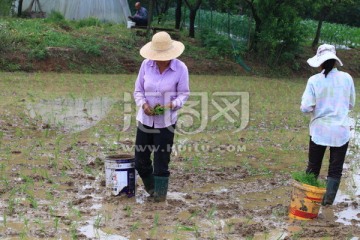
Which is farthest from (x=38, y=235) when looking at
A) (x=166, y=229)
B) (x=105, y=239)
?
(x=166, y=229)

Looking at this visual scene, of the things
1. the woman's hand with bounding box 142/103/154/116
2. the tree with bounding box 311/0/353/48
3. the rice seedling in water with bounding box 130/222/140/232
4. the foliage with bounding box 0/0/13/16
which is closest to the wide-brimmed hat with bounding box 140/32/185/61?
the woman's hand with bounding box 142/103/154/116

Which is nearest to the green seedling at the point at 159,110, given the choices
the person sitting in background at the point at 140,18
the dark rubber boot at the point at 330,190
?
the dark rubber boot at the point at 330,190

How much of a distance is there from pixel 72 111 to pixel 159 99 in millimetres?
6089

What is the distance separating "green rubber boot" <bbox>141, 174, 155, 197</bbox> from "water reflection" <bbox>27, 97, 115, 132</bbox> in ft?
12.6

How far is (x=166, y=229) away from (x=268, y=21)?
1958cm

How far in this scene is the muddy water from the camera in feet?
17.6

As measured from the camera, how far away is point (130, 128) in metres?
10.5

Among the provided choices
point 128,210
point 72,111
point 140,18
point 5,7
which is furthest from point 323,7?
point 128,210

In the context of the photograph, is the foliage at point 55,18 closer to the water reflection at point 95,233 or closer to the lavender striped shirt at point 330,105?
the lavender striped shirt at point 330,105

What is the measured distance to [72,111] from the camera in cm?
1201

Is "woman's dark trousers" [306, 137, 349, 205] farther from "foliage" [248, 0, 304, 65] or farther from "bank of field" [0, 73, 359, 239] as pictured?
"foliage" [248, 0, 304, 65]

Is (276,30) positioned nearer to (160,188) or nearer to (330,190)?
(330,190)

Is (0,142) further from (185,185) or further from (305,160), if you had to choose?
(305,160)

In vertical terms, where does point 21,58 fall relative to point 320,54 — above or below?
below
